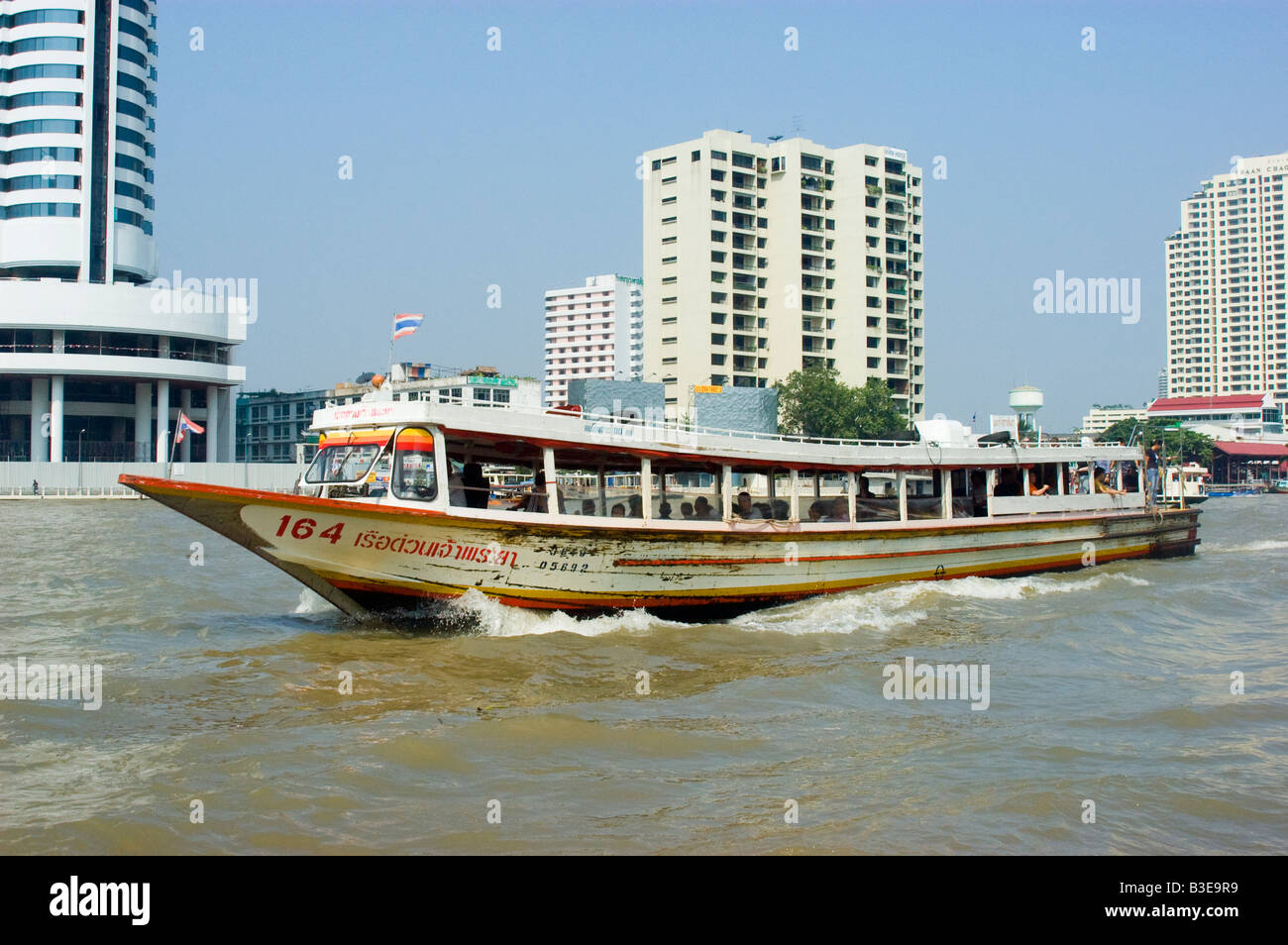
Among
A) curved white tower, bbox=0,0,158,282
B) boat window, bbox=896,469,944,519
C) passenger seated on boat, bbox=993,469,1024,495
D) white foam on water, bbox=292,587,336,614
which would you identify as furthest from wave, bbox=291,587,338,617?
curved white tower, bbox=0,0,158,282

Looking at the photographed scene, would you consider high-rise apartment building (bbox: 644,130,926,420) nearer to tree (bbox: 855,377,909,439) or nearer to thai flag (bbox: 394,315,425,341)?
tree (bbox: 855,377,909,439)

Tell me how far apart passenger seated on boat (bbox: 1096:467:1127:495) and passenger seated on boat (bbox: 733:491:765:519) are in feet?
29.8

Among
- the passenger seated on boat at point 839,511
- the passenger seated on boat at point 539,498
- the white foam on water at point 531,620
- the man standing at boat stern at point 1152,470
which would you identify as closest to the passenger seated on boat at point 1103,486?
the man standing at boat stern at point 1152,470

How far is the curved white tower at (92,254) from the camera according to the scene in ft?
185

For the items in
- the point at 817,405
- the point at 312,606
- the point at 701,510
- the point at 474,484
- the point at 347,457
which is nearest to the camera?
the point at 347,457

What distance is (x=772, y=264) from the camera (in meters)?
74.9

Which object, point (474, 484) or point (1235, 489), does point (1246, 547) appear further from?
point (1235, 489)

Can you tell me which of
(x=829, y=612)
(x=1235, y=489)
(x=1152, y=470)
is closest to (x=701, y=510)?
(x=829, y=612)

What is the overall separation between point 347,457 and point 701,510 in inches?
183

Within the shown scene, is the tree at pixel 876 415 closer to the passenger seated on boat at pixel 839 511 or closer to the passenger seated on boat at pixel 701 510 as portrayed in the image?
the passenger seated on boat at pixel 839 511

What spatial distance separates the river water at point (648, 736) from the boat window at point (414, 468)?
156 centimetres

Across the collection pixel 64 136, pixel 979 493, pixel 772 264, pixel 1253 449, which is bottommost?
pixel 979 493

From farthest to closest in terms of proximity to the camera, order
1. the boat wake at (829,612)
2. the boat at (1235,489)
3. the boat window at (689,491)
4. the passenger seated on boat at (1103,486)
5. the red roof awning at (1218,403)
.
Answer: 1. the red roof awning at (1218,403)
2. the boat at (1235,489)
3. the passenger seated on boat at (1103,486)
4. the boat window at (689,491)
5. the boat wake at (829,612)
